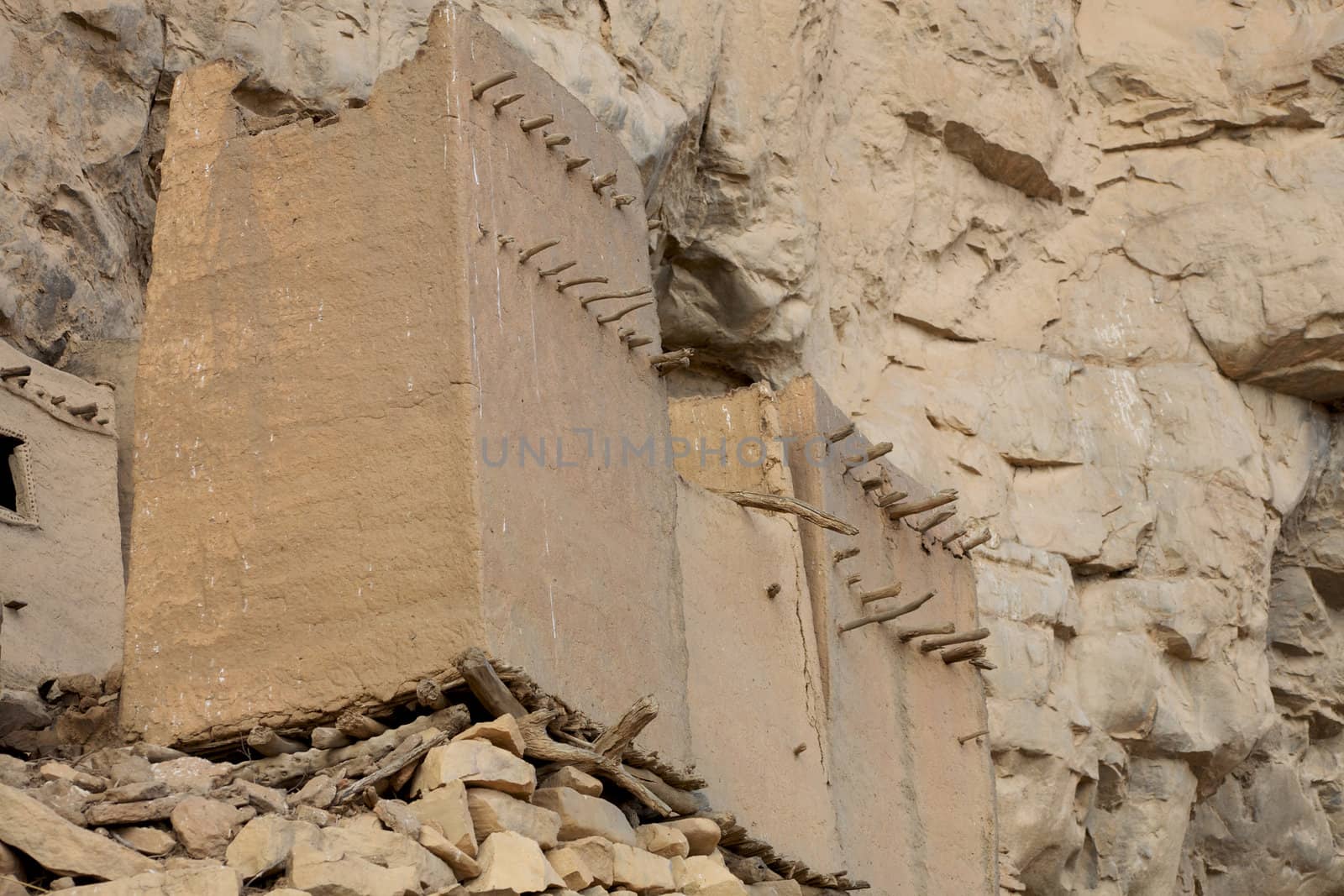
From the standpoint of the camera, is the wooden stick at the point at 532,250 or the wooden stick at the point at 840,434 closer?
the wooden stick at the point at 532,250

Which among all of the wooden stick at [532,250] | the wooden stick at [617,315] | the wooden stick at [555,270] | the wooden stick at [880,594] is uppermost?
the wooden stick at [532,250]

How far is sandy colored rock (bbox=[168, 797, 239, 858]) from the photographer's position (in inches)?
216

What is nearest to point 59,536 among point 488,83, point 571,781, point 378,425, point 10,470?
point 10,470

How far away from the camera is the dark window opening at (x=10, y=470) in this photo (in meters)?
8.60

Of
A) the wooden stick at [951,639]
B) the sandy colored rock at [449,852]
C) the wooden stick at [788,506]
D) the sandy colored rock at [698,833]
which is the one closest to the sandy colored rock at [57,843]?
the sandy colored rock at [449,852]

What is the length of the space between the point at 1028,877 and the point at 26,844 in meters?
11.0

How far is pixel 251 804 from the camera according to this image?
585 centimetres

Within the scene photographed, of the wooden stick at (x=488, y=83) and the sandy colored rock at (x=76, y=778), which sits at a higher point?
the wooden stick at (x=488, y=83)

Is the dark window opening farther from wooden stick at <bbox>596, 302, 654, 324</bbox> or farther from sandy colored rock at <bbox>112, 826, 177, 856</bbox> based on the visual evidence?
sandy colored rock at <bbox>112, 826, 177, 856</bbox>

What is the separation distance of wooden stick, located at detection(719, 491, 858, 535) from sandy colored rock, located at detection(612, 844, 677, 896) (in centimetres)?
256

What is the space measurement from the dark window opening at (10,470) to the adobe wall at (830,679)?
9.78ft

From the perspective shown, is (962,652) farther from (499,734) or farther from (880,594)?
(499,734)

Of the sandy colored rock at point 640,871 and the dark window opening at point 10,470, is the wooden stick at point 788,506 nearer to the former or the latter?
the sandy colored rock at point 640,871

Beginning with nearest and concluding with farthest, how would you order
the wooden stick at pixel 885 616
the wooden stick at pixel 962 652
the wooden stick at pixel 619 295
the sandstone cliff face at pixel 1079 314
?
1. the wooden stick at pixel 619 295
2. the wooden stick at pixel 885 616
3. the wooden stick at pixel 962 652
4. the sandstone cliff face at pixel 1079 314
